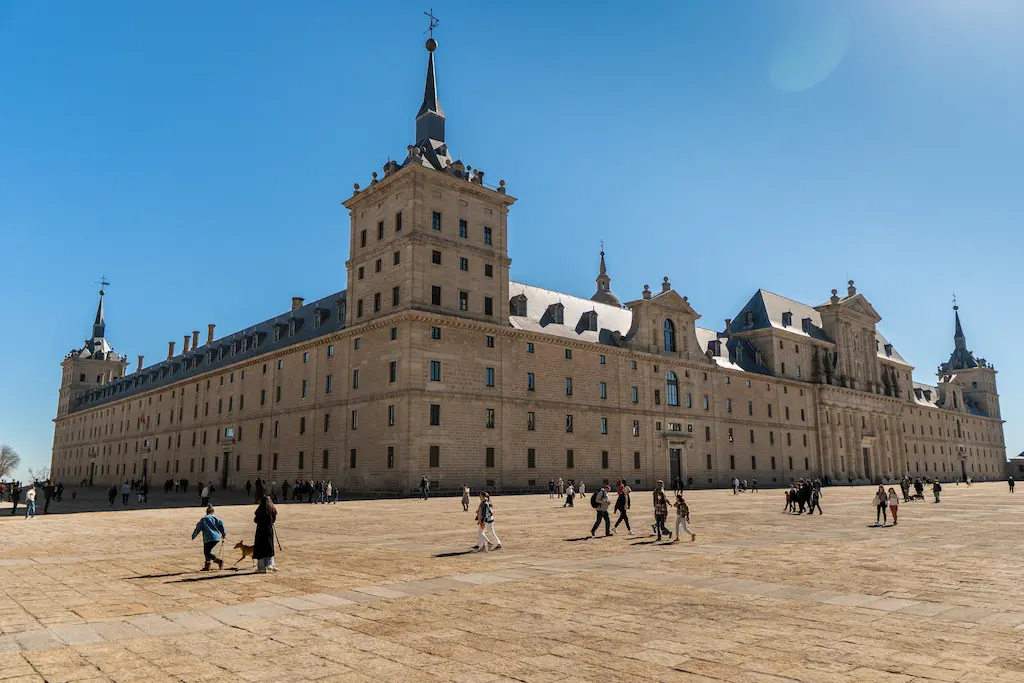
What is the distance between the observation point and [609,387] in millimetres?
60875

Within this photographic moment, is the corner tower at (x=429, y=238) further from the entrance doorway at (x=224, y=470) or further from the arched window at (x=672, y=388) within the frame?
the entrance doorway at (x=224, y=470)

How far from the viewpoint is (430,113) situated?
56.5 m

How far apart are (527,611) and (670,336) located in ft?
200

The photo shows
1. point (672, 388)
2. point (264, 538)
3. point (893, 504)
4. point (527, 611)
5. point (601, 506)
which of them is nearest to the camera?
point (527, 611)

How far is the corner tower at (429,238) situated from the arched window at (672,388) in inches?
836

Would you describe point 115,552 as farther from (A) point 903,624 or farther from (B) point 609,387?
(B) point 609,387

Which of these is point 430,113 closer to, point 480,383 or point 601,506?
point 480,383

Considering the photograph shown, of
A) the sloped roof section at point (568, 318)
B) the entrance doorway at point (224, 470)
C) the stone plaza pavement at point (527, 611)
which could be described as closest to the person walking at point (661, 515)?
the stone plaza pavement at point (527, 611)

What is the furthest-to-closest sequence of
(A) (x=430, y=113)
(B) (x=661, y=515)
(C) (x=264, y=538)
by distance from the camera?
(A) (x=430, y=113)
(B) (x=661, y=515)
(C) (x=264, y=538)

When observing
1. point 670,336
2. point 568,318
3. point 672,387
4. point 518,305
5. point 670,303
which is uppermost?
point 670,303

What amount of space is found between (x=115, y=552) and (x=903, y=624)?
713 inches

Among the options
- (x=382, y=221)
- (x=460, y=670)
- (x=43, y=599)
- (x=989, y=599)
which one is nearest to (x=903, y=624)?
(x=989, y=599)

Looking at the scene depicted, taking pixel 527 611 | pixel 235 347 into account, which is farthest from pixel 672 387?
pixel 527 611

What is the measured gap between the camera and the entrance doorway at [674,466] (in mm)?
64562
